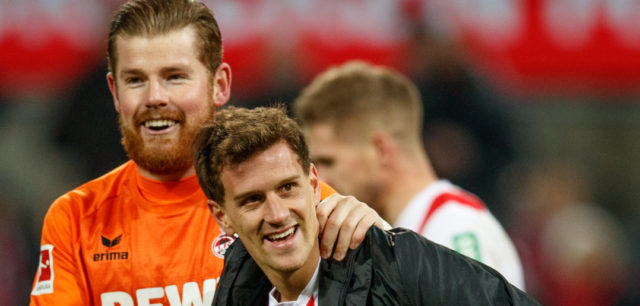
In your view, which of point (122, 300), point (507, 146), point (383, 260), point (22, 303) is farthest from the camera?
point (507, 146)

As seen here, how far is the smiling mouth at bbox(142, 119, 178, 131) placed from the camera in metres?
2.86

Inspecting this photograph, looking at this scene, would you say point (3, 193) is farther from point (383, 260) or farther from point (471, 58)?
point (383, 260)

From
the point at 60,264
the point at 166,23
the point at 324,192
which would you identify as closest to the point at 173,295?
the point at 60,264

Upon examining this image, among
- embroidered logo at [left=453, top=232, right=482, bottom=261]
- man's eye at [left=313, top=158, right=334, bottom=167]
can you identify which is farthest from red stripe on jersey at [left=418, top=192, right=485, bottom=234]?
man's eye at [left=313, top=158, right=334, bottom=167]

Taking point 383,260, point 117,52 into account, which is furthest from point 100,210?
point 383,260

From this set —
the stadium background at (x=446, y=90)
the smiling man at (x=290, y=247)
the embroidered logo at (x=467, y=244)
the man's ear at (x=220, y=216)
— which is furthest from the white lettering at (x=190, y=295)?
the stadium background at (x=446, y=90)

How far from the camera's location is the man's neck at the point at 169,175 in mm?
3010

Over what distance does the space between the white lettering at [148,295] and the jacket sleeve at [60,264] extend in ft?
0.60

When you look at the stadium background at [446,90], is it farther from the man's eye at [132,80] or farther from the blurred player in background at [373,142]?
the man's eye at [132,80]

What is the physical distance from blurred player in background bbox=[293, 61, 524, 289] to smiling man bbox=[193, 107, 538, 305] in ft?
5.56

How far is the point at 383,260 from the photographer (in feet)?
8.29

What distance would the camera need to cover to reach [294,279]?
8.84 ft

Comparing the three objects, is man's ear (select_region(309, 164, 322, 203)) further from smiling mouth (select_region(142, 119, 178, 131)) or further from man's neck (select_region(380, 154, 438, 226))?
man's neck (select_region(380, 154, 438, 226))

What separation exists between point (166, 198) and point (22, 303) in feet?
11.8
